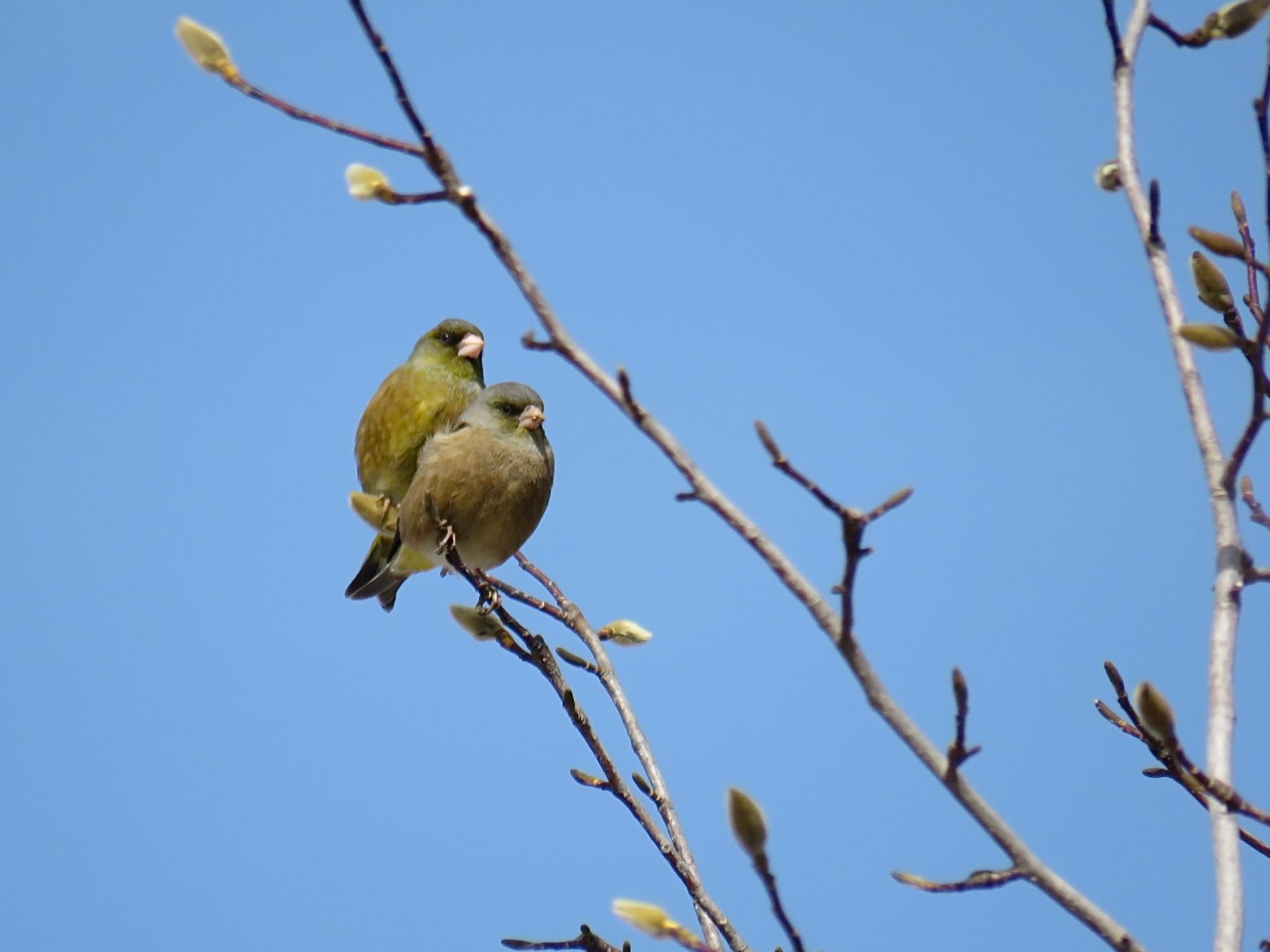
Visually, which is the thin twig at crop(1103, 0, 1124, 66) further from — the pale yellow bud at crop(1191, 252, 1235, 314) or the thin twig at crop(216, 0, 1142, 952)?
the thin twig at crop(216, 0, 1142, 952)

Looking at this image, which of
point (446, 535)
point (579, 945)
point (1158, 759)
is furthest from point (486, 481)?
point (1158, 759)

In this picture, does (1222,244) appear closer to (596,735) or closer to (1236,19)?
(1236,19)

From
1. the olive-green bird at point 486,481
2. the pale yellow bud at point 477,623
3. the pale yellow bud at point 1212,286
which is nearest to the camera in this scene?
the pale yellow bud at point 1212,286

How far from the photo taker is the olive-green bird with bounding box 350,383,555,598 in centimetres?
484

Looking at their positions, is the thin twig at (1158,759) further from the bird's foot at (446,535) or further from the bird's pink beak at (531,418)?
the bird's pink beak at (531,418)

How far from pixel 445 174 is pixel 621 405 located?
0.39 meters

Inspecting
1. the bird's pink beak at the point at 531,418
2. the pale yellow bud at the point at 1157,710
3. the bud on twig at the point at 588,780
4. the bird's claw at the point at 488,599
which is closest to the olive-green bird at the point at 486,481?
the bird's pink beak at the point at 531,418

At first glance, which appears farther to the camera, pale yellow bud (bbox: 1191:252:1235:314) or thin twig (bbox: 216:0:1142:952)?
pale yellow bud (bbox: 1191:252:1235:314)

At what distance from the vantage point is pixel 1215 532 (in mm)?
2002

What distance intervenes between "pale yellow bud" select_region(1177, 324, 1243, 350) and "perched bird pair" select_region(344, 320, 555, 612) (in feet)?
10.1

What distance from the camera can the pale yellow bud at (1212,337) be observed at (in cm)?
193

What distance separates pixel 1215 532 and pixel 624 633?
1.74 meters

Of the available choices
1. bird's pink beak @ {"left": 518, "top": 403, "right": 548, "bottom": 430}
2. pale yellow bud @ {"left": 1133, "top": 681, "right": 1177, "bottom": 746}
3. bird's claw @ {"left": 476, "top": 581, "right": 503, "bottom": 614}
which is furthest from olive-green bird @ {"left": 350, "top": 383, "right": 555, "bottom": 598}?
pale yellow bud @ {"left": 1133, "top": 681, "right": 1177, "bottom": 746}

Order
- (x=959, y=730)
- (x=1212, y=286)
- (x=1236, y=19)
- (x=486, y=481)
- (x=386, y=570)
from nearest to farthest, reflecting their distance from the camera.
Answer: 1. (x=959, y=730)
2. (x=1212, y=286)
3. (x=1236, y=19)
4. (x=486, y=481)
5. (x=386, y=570)
